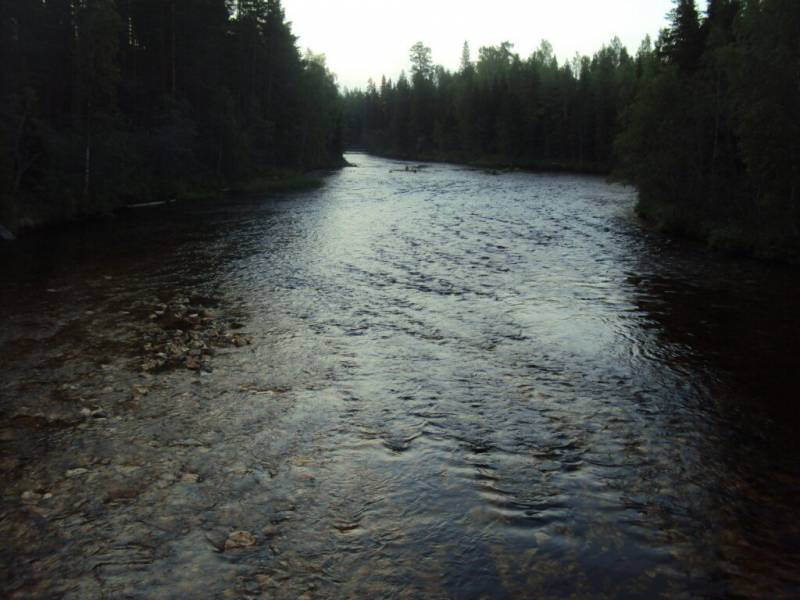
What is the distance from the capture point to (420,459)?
415 inches

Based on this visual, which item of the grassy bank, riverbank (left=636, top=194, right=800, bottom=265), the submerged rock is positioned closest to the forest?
riverbank (left=636, top=194, right=800, bottom=265)

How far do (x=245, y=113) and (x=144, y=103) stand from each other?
54.8 feet

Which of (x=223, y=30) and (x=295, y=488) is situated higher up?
(x=223, y=30)

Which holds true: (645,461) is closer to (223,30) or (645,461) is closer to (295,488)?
(295,488)

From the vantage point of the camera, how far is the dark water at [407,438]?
7738mm

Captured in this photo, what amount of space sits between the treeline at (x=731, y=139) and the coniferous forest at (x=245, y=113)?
0.09 m

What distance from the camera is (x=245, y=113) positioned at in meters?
72.6

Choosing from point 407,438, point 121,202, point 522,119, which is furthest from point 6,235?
point 522,119

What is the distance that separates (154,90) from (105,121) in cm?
2123

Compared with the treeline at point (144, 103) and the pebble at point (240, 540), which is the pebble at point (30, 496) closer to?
the pebble at point (240, 540)

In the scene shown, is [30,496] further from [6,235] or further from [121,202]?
[121,202]

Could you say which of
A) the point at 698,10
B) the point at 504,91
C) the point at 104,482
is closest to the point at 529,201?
the point at 698,10

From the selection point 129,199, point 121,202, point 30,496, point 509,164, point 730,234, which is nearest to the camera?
point 30,496

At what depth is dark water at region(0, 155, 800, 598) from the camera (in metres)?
7.74
